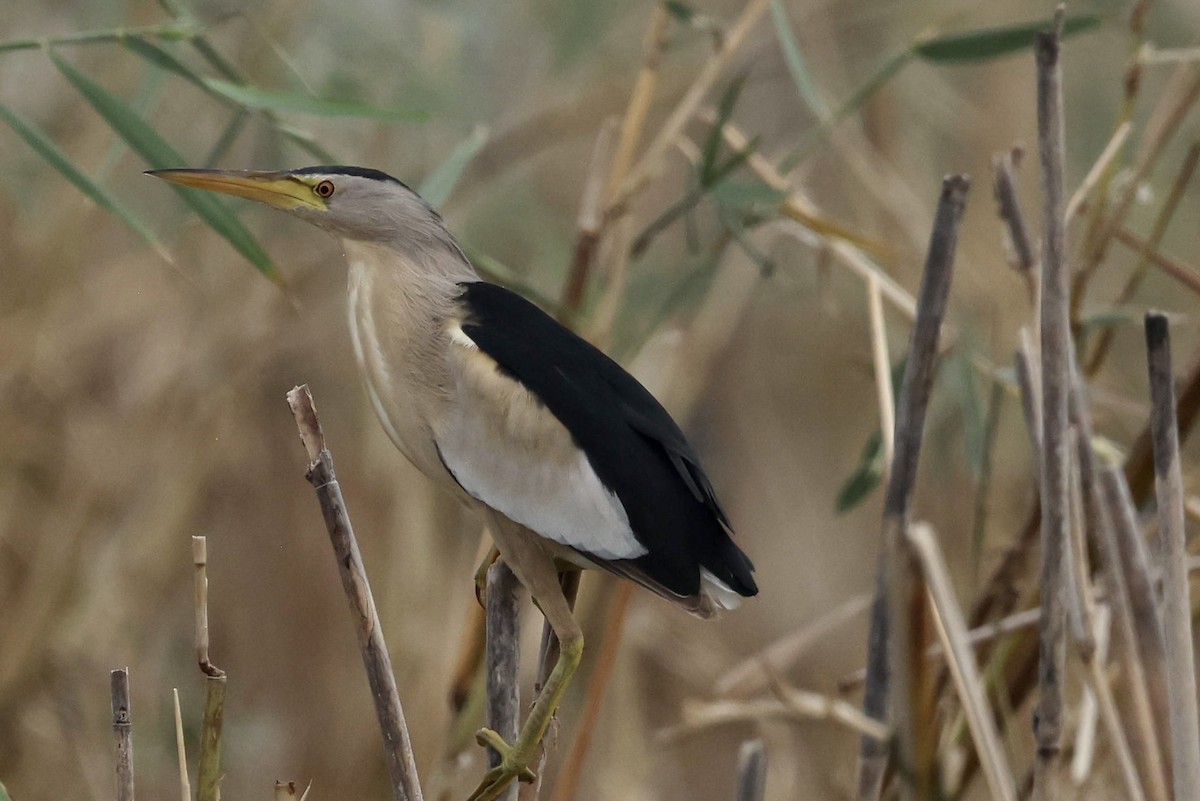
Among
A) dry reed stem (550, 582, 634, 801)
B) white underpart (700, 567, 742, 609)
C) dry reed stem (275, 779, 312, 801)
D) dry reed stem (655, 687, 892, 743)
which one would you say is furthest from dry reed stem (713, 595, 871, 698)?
dry reed stem (275, 779, 312, 801)

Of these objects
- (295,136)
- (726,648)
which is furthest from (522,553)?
(726,648)

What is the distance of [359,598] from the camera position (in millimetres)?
896

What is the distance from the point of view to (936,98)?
2.64 metres

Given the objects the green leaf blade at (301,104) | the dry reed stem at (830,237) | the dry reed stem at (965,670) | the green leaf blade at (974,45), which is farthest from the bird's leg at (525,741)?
the green leaf blade at (974,45)

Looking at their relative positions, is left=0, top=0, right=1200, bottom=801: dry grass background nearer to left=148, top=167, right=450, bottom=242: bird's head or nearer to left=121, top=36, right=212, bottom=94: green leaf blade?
left=121, top=36, right=212, bottom=94: green leaf blade

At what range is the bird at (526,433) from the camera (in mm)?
1109

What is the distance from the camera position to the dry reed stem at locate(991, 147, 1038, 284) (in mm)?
1127

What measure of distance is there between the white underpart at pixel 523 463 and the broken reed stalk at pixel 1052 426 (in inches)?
12.4

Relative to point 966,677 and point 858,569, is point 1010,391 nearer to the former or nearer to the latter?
point 966,677

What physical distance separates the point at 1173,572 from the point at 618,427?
439 millimetres

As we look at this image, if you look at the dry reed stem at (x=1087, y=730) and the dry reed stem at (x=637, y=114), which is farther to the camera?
the dry reed stem at (x=637, y=114)

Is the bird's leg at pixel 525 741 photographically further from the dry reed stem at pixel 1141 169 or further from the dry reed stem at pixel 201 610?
the dry reed stem at pixel 1141 169

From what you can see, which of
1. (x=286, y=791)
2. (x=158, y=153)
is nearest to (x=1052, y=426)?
(x=286, y=791)

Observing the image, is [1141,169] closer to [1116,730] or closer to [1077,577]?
[1077,577]
